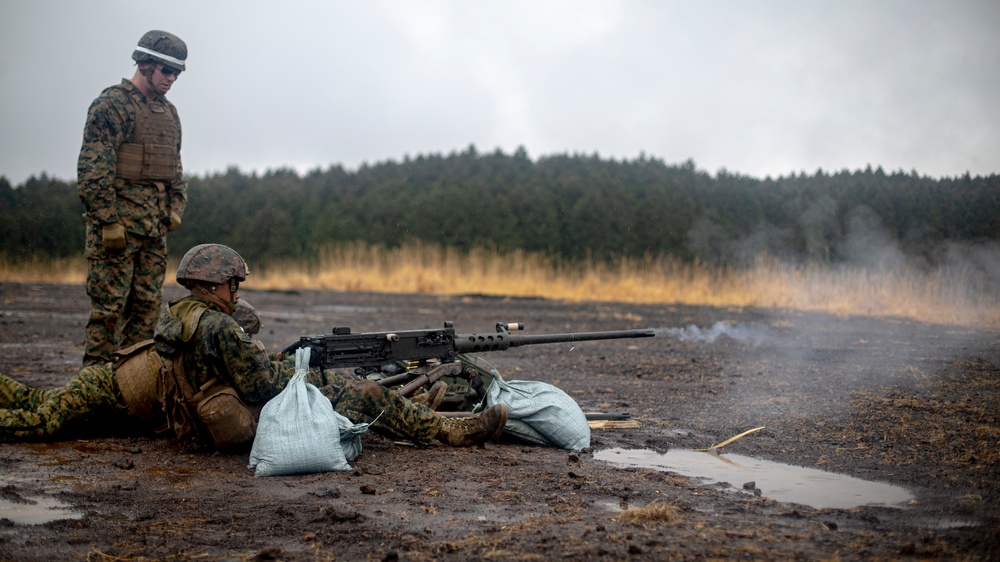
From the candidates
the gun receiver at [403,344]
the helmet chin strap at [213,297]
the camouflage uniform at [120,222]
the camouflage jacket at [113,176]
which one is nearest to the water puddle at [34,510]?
the helmet chin strap at [213,297]

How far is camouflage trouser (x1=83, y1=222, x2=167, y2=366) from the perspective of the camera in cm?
652

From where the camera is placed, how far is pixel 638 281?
24469 millimetres

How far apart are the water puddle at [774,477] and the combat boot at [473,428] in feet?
2.18

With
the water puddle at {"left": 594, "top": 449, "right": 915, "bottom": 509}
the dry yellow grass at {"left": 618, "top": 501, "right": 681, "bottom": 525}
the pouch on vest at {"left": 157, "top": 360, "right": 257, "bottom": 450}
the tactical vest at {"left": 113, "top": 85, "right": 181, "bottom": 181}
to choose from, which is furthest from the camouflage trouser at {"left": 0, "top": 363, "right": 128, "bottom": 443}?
the dry yellow grass at {"left": 618, "top": 501, "right": 681, "bottom": 525}

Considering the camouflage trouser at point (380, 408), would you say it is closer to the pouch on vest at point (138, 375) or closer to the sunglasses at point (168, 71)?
the pouch on vest at point (138, 375)

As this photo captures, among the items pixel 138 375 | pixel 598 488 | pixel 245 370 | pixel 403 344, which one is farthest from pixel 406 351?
pixel 598 488

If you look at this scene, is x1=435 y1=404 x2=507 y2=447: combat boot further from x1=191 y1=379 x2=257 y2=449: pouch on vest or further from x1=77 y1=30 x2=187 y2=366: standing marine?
x1=77 y1=30 x2=187 y2=366: standing marine

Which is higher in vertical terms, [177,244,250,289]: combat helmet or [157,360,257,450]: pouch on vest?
[177,244,250,289]: combat helmet

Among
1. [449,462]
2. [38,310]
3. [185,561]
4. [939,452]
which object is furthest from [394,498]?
[38,310]

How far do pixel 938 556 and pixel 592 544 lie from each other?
1289 millimetres

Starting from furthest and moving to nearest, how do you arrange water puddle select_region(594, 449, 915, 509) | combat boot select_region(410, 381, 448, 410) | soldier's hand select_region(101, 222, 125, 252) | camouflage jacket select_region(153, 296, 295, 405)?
soldier's hand select_region(101, 222, 125, 252), combat boot select_region(410, 381, 448, 410), camouflage jacket select_region(153, 296, 295, 405), water puddle select_region(594, 449, 915, 509)

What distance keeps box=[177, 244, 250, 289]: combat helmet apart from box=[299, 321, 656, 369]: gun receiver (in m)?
0.65

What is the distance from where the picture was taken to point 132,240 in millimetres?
6719

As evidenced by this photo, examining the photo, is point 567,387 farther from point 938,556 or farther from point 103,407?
point 938,556
